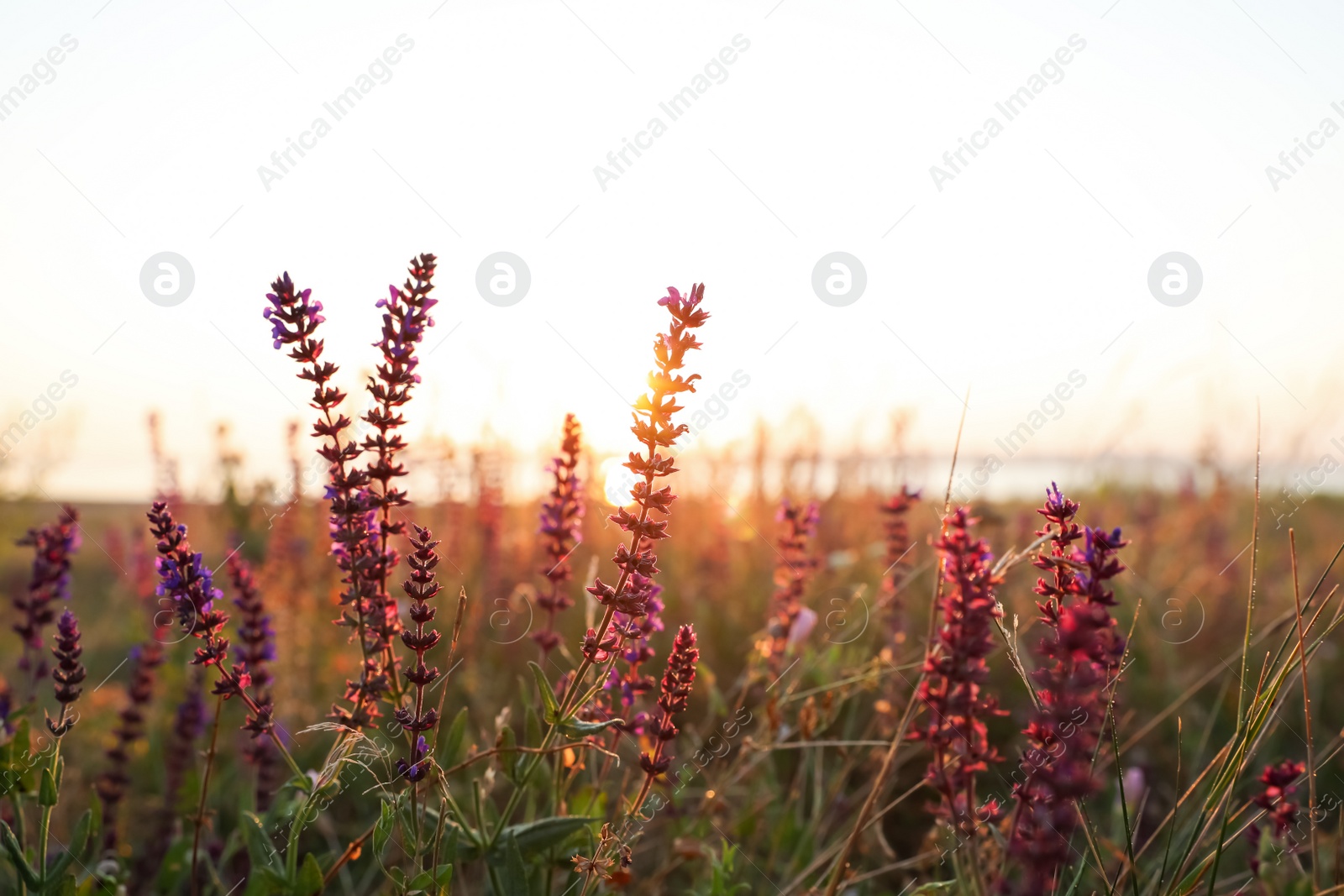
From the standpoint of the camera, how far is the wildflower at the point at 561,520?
2707 mm

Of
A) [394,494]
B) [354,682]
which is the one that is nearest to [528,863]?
[354,682]

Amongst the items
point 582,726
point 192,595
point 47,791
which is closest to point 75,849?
point 47,791

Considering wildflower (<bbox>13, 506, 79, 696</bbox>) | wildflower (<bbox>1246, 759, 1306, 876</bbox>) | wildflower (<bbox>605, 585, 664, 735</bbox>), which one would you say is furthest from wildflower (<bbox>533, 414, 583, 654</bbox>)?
wildflower (<bbox>1246, 759, 1306, 876</bbox>)

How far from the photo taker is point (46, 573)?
2.99 m

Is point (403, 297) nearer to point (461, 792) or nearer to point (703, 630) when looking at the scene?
point (461, 792)

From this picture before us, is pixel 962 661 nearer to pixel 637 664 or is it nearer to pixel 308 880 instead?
pixel 637 664

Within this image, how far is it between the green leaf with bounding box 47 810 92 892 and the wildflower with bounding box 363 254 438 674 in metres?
0.91

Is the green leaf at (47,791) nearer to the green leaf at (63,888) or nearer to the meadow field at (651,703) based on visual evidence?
the meadow field at (651,703)

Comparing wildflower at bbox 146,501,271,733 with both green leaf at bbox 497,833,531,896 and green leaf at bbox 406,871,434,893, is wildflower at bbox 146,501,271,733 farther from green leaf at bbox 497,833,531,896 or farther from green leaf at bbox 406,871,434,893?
green leaf at bbox 497,833,531,896

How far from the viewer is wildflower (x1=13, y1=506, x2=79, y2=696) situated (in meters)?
2.98

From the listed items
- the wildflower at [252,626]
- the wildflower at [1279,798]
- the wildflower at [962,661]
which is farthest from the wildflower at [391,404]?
the wildflower at [1279,798]

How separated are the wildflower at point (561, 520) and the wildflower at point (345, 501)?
0.60m

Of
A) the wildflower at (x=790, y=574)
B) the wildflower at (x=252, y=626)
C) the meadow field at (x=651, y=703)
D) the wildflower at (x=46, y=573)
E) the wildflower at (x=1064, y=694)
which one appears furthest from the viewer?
the wildflower at (x=790, y=574)

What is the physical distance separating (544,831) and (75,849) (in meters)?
1.25
